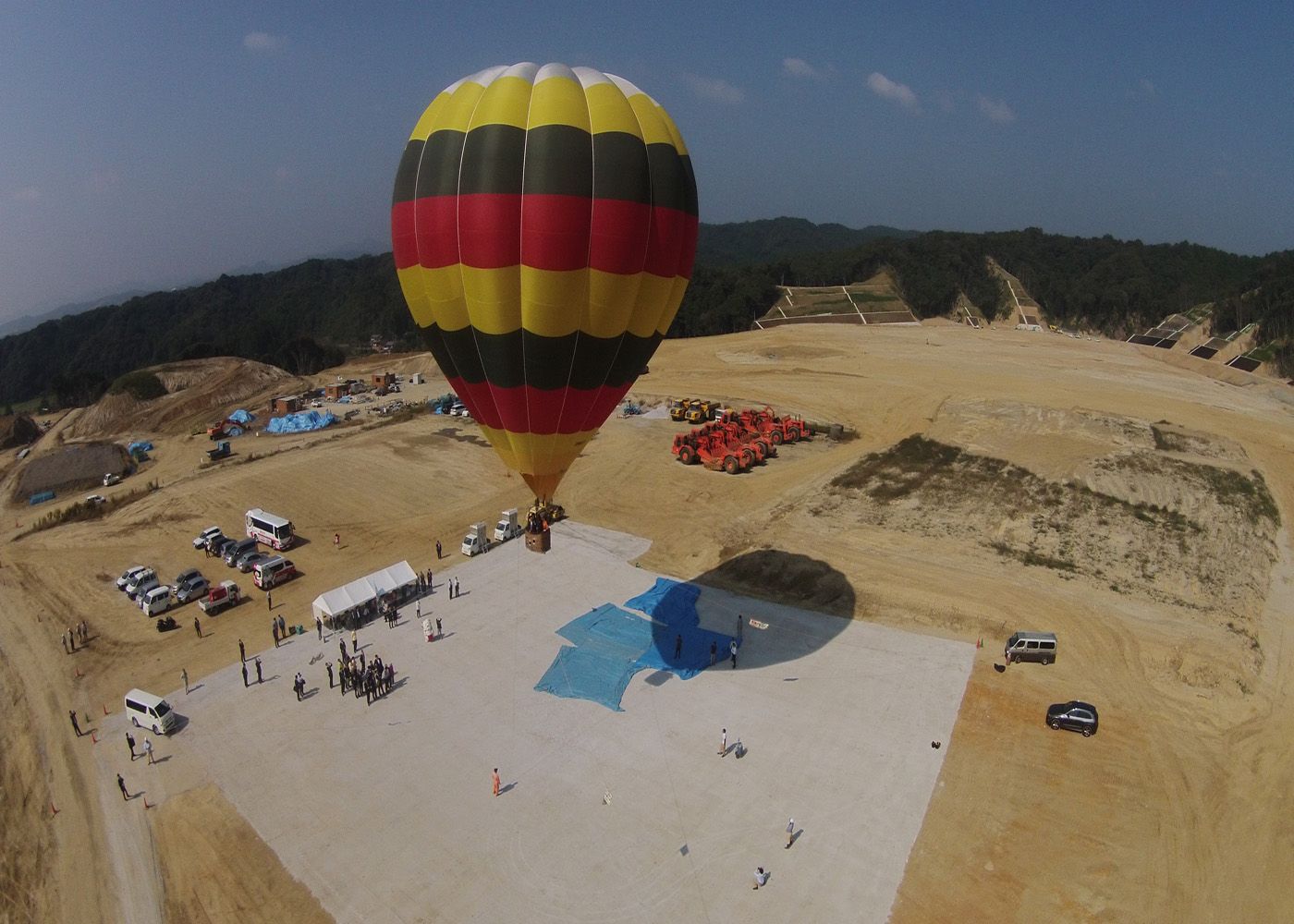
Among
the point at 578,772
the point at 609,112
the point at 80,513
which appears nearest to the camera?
the point at 609,112

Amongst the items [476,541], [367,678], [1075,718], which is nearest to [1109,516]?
[1075,718]

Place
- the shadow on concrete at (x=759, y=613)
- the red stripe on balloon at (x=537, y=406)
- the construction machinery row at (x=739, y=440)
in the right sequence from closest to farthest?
the red stripe on balloon at (x=537, y=406)
the shadow on concrete at (x=759, y=613)
the construction machinery row at (x=739, y=440)

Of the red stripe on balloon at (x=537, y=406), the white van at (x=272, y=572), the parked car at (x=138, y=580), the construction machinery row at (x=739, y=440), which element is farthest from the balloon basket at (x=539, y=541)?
the construction machinery row at (x=739, y=440)

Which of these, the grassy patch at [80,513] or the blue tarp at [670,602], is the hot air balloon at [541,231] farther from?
the grassy patch at [80,513]

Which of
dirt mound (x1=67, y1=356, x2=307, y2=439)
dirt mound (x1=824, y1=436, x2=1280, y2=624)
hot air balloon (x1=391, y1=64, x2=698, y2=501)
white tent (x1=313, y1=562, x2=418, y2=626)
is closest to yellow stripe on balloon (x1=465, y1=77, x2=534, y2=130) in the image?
hot air balloon (x1=391, y1=64, x2=698, y2=501)

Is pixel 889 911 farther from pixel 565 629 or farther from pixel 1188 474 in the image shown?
Answer: pixel 1188 474

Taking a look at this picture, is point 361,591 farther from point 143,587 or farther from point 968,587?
point 968,587

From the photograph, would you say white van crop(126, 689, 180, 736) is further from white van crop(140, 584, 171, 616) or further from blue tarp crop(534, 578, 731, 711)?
blue tarp crop(534, 578, 731, 711)
